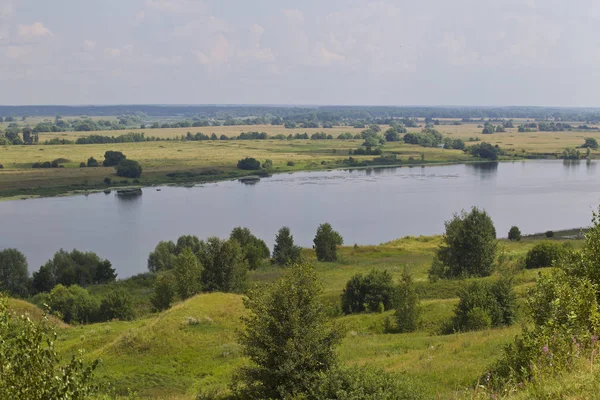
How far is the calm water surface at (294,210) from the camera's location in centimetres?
6178

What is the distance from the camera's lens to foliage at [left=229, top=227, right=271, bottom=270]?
45.4 m

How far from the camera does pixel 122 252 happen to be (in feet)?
188

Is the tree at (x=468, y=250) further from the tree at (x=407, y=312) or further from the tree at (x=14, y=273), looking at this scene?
the tree at (x=14, y=273)

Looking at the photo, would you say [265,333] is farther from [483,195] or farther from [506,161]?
[506,161]

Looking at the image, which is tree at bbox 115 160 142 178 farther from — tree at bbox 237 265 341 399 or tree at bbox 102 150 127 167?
tree at bbox 237 265 341 399

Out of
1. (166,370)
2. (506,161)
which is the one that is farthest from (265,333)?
Result: (506,161)

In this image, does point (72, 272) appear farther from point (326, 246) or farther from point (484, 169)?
→ point (484, 169)

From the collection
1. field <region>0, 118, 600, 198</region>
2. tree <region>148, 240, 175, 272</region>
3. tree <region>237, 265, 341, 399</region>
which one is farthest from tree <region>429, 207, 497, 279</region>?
field <region>0, 118, 600, 198</region>

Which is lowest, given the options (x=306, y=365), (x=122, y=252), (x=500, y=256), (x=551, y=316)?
(x=122, y=252)

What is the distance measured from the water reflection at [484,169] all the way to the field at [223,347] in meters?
78.0

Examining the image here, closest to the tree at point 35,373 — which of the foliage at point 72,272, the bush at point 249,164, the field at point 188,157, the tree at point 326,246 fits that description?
the tree at point 326,246

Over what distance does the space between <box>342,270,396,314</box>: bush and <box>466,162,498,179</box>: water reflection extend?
261 ft

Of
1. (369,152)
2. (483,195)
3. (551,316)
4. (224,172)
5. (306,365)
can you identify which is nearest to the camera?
(551,316)

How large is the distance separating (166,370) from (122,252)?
41501 mm
